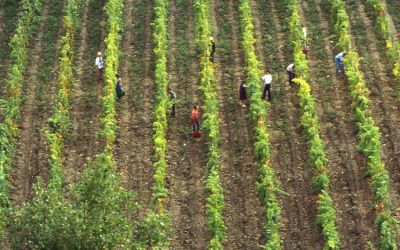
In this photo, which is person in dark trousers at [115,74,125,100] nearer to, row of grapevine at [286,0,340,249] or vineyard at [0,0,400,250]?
vineyard at [0,0,400,250]

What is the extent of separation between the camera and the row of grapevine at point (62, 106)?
107 feet

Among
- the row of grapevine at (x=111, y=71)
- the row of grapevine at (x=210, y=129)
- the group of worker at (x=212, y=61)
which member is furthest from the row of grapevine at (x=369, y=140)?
the row of grapevine at (x=111, y=71)

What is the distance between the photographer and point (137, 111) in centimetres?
3659

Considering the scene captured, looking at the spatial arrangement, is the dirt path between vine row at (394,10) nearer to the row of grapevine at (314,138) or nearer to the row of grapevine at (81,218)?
the row of grapevine at (314,138)

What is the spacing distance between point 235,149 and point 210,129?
1152 mm

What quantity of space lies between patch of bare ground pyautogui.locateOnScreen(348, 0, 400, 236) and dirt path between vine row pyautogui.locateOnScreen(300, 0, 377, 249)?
0.94 metres

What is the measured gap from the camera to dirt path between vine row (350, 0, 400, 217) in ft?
107

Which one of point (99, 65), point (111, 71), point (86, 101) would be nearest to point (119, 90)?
point (111, 71)

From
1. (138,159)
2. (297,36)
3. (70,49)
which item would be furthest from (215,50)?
(138,159)

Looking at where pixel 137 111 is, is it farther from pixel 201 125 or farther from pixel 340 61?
pixel 340 61

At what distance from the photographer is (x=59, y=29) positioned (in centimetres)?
4312

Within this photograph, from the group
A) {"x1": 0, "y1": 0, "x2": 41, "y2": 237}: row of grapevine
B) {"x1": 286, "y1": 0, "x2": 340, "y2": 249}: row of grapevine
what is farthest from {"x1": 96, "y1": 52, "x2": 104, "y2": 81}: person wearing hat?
{"x1": 286, "y1": 0, "x2": 340, "y2": 249}: row of grapevine

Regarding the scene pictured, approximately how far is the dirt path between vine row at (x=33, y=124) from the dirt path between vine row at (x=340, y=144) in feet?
33.3

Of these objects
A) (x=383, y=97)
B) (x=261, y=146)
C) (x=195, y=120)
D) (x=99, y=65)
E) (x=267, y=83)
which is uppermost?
(x=99, y=65)
